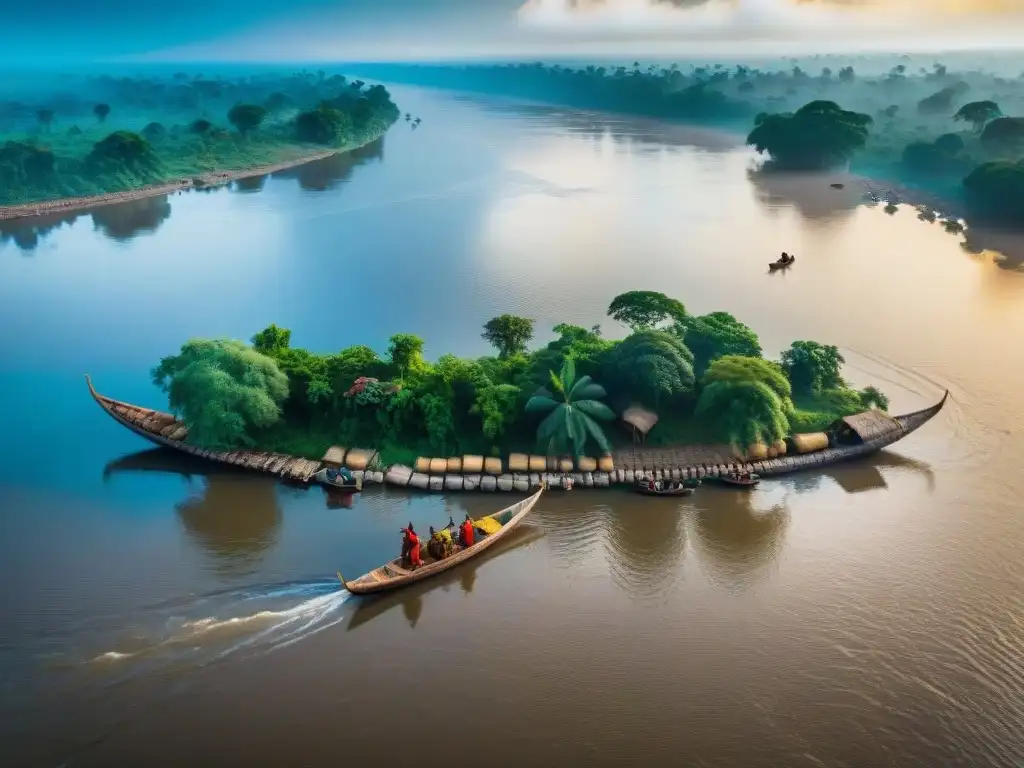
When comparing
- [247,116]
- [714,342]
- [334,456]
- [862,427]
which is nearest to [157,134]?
[247,116]

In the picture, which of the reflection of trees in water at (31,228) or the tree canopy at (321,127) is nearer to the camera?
the reflection of trees in water at (31,228)

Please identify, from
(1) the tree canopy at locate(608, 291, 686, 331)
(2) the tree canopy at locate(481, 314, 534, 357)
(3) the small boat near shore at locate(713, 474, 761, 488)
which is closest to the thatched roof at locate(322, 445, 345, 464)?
(2) the tree canopy at locate(481, 314, 534, 357)

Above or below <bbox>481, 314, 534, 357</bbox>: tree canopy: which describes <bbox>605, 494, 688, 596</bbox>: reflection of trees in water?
below

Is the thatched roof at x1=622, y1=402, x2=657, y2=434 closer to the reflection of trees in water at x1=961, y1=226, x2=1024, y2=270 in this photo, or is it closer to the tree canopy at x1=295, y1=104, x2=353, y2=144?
the reflection of trees in water at x1=961, y1=226, x2=1024, y2=270

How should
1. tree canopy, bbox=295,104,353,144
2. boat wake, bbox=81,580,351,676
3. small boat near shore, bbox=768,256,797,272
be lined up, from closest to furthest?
1. boat wake, bbox=81,580,351,676
2. small boat near shore, bbox=768,256,797,272
3. tree canopy, bbox=295,104,353,144

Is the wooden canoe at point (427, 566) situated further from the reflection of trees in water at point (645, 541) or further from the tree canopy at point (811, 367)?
the tree canopy at point (811, 367)

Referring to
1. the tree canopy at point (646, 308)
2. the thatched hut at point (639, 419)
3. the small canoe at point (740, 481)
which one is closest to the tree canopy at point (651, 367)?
the thatched hut at point (639, 419)

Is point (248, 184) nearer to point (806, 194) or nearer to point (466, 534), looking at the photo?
point (806, 194)
